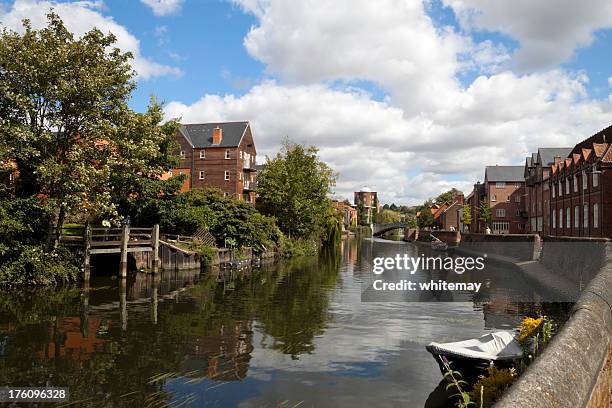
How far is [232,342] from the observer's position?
1611cm

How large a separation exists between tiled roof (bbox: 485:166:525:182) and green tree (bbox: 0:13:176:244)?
82.1 metres

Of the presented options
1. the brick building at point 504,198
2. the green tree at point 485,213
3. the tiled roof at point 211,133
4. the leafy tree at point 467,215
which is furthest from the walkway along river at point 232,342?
the leafy tree at point 467,215

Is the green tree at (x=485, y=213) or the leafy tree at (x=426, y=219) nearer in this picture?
the green tree at (x=485, y=213)

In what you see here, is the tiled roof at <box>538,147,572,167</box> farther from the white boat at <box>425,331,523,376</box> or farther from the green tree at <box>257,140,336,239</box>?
the white boat at <box>425,331,523,376</box>

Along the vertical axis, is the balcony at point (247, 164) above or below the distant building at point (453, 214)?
above

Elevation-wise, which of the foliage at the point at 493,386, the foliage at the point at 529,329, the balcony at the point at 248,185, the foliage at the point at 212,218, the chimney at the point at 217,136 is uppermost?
the chimney at the point at 217,136

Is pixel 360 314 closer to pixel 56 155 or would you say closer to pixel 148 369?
pixel 148 369

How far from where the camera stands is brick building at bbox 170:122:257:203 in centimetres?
6738

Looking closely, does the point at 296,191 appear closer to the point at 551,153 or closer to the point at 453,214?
the point at 551,153

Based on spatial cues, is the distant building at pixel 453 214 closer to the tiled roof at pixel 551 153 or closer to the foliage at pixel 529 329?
the tiled roof at pixel 551 153

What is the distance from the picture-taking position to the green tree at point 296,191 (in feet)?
209

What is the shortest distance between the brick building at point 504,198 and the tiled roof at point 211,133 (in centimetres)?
5167

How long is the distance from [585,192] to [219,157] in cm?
4344

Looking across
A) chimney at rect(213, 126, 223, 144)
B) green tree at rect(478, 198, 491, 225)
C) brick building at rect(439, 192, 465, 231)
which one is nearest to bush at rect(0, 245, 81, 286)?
chimney at rect(213, 126, 223, 144)
